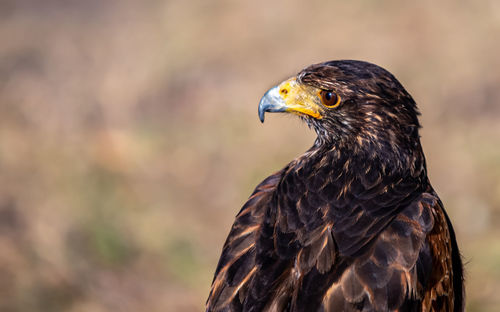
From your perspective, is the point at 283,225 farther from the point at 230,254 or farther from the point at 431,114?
the point at 431,114

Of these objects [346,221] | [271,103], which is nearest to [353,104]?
[271,103]

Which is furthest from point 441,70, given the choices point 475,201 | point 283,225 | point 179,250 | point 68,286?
point 283,225

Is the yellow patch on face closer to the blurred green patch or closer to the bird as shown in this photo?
the bird

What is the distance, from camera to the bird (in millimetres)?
3592

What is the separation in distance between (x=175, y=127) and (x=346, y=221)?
6.51 meters

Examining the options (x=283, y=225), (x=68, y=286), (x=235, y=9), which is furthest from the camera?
(x=235, y=9)

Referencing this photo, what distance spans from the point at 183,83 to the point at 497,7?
16.0 ft

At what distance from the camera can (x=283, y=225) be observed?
3.92 meters

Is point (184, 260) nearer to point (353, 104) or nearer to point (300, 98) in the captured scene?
point (300, 98)

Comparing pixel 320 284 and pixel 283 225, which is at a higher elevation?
pixel 283 225

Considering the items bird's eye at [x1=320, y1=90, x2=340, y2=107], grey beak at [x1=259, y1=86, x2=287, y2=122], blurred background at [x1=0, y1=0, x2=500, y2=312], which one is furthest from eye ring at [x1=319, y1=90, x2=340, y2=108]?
blurred background at [x1=0, y1=0, x2=500, y2=312]

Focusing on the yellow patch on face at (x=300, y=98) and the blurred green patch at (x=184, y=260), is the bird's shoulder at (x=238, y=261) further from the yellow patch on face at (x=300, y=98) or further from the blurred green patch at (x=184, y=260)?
the blurred green patch at (x=184, y=260)

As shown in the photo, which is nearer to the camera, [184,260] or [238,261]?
[238,261]

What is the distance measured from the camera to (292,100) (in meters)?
4.21
